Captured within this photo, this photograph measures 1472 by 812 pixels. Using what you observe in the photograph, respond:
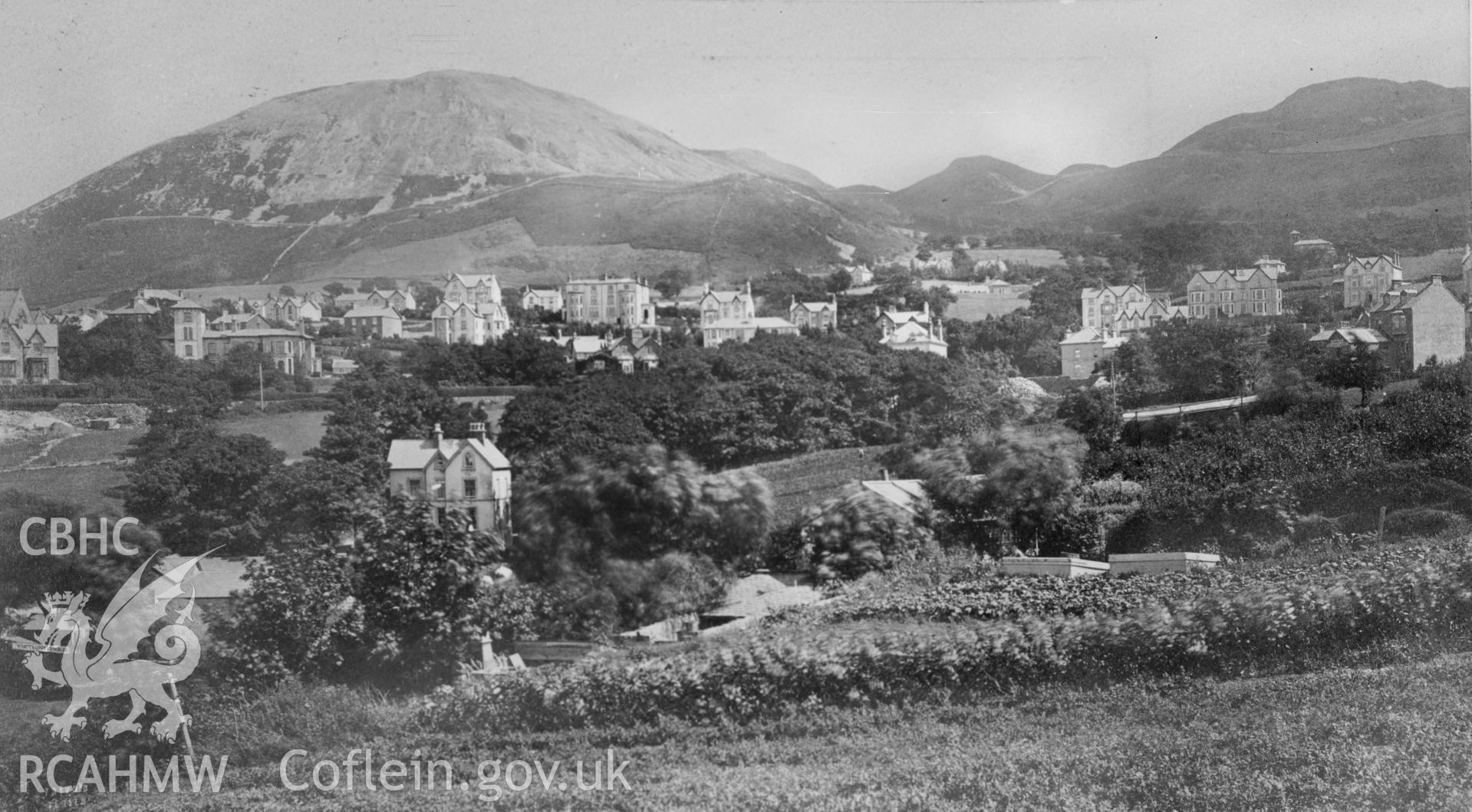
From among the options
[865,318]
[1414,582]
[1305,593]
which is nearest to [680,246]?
[865,318]

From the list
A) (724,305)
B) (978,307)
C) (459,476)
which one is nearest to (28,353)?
(459,476)

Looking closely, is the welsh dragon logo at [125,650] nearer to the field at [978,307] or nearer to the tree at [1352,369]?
the field at [978,307]

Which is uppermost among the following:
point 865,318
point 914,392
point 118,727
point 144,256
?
point 144,256

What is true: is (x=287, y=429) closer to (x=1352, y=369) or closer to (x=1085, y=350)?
(x=1085, y=350)

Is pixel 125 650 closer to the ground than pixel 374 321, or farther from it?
closer to the ground

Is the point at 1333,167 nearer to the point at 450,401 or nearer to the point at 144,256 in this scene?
the point at 450,401

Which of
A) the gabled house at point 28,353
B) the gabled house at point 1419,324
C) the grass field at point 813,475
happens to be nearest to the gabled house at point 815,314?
the grass field at point 813,475
